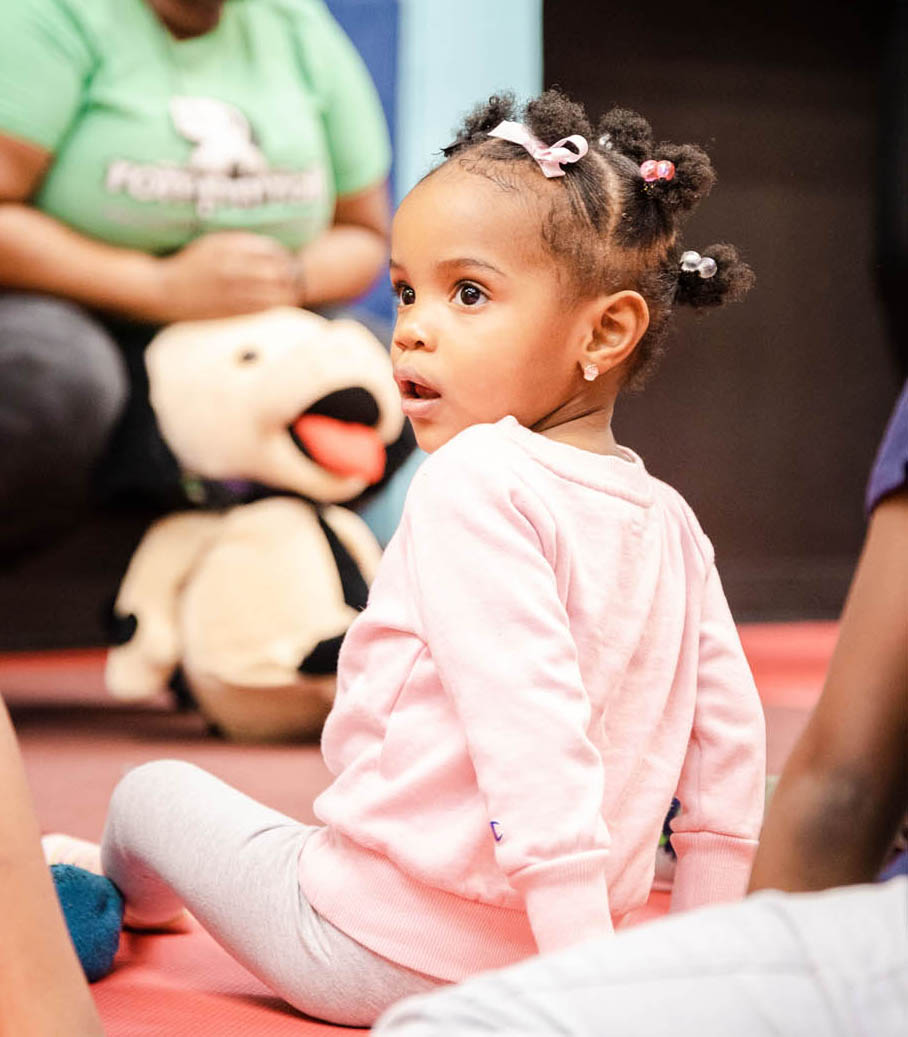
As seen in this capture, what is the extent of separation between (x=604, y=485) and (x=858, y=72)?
286cm

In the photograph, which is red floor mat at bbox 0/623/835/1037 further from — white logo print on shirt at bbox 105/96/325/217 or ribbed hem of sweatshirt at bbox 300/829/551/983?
white logo print on shirt at bbox 105/96/325/217

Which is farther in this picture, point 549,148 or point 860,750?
point 549,148

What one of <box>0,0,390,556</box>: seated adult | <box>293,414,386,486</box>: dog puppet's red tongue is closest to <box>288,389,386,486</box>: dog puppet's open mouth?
<box>293,414,386,486</box>: dog puppet's red tongue

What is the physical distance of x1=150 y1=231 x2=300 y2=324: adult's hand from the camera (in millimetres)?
1934

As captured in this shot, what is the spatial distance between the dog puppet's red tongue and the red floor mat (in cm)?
36

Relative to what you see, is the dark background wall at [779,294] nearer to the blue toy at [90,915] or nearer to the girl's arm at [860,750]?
the blue toy at [90,915]

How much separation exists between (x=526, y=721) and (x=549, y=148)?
349 mm

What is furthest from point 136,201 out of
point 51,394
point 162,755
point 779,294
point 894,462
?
point 779,294

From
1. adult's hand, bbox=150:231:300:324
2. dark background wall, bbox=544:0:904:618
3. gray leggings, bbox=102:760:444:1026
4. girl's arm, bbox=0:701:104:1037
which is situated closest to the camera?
girl's arm, bbox=0:701:104:1037

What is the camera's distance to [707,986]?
1.30ft

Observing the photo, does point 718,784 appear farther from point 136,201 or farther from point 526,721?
point 136,201

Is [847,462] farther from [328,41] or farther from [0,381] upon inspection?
[0,381]

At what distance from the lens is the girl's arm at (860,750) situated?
552 mm

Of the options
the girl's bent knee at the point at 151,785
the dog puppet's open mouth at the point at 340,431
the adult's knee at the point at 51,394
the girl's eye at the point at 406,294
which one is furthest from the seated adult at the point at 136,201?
the girl's eye at the point at 406,294
